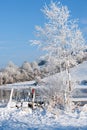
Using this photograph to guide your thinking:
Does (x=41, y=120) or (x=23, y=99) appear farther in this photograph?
(x=23, y=99)

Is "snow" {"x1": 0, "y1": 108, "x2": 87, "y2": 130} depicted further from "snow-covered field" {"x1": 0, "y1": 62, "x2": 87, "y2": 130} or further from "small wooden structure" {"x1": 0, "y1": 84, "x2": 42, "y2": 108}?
"small wooden structure" {"x1": 0, "y1": 84, "x2": 42, "y2": 108}

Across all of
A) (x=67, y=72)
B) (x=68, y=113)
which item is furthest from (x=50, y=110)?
(x=67, y=72)

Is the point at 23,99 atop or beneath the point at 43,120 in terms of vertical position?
atop

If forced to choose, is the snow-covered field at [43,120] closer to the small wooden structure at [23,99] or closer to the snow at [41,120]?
the snow at [41,120]

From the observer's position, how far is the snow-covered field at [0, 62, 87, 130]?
11727mm

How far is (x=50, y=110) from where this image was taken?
14617 millimetres

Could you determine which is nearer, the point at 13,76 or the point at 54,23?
the point at 54,23

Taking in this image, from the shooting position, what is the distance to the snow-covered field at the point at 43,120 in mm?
11727

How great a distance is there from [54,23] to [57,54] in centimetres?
144

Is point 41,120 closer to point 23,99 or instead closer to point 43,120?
point 43,120

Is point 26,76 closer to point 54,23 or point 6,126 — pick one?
point 54,23

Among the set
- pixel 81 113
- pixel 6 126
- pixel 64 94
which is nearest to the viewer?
pixel 6 126

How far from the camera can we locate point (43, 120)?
1285 cm

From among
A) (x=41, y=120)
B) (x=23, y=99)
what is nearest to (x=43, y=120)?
(x=41, y=120)
